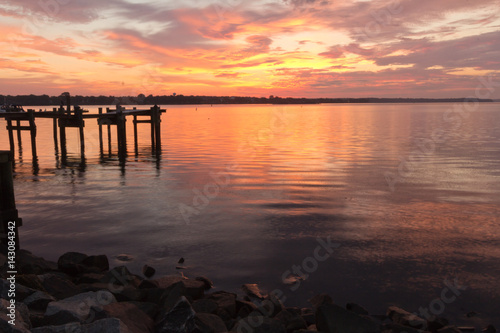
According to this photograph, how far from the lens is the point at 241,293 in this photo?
8102 millimetres

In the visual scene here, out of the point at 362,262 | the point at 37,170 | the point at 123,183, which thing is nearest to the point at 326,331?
the point at 362,262

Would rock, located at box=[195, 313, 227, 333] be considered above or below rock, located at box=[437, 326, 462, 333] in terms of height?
above

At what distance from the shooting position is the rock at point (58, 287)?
23.3 feet

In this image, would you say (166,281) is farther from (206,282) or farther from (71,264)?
(71,264)

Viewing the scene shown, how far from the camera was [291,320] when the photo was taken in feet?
20.9

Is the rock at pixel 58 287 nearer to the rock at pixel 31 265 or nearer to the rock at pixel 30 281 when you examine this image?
the rock at pixel 30 281

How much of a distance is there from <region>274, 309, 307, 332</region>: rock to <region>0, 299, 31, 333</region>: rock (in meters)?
3.60

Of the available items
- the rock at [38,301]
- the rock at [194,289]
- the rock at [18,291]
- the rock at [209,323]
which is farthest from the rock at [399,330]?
the rock at [18,291]

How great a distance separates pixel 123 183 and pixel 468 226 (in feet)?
47.3

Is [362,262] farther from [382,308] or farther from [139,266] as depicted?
[139,266]

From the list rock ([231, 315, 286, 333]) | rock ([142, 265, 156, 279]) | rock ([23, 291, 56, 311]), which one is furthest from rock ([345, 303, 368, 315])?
rock ([23, 291, 56, 311])

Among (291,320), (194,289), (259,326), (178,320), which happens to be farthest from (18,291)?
(291,320)

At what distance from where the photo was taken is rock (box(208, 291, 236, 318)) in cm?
687

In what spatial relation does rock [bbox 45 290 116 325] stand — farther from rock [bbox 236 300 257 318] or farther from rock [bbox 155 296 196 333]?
rock [bbox 236 300 257 318]
